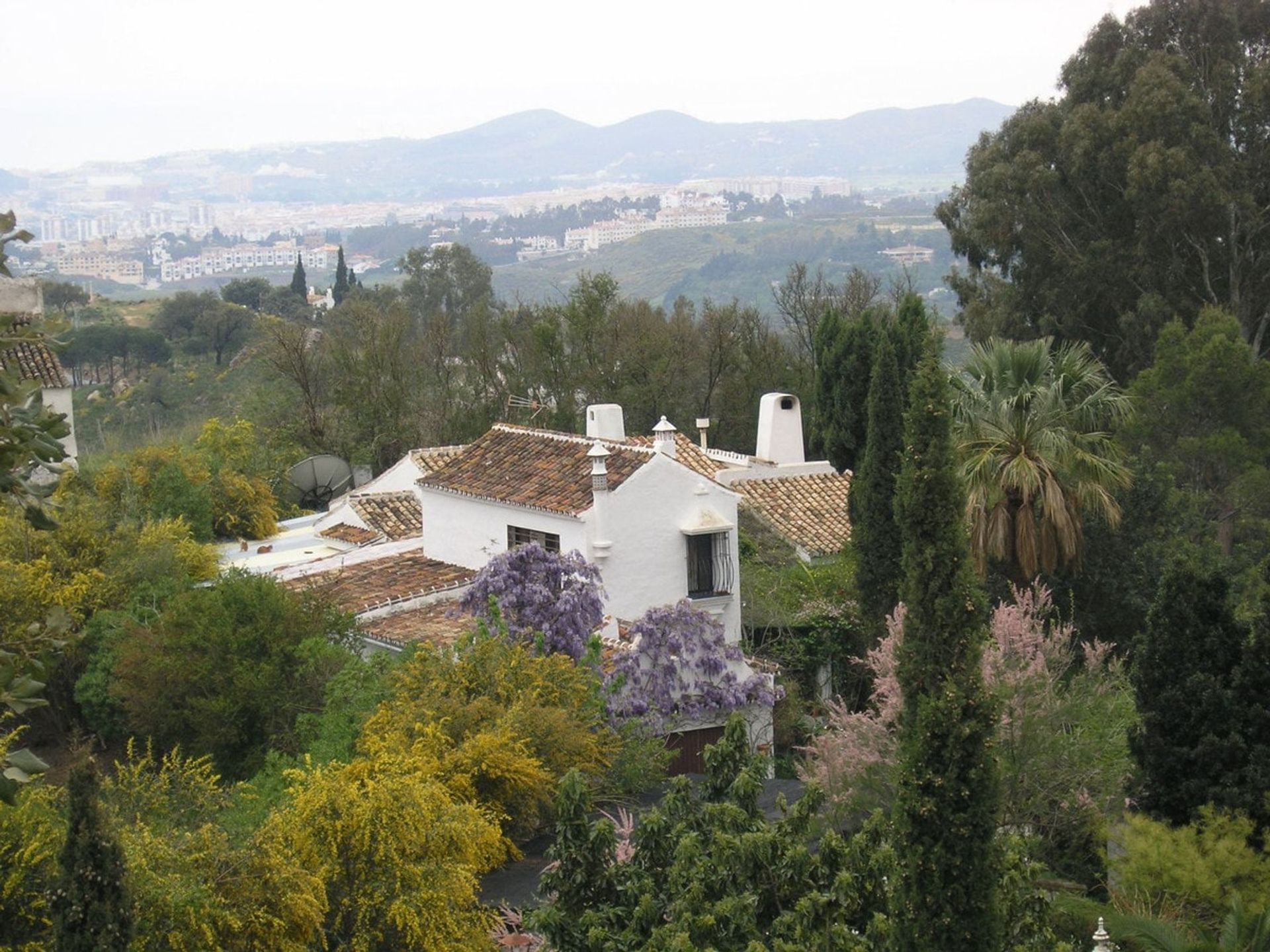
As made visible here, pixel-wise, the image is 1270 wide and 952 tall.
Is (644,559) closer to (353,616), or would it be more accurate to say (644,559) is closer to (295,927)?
(353,616)

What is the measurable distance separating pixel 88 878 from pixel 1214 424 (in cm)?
2188

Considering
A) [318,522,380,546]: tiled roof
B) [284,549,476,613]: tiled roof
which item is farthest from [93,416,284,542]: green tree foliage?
[284,549,476,613]: tiled roof

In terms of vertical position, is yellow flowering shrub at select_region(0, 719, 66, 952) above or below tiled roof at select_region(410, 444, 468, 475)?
above

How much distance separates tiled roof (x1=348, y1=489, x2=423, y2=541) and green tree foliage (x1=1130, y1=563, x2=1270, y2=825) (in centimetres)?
1584

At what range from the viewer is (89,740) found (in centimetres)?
1201

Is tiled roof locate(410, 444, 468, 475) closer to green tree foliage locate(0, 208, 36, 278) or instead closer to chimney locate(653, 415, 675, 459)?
chimney locate(653, 415, 675, 459)

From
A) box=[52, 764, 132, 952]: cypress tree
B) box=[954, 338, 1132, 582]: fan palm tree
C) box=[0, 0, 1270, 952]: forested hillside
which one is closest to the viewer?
box=[52, 764, 132, 952]: cypress tree

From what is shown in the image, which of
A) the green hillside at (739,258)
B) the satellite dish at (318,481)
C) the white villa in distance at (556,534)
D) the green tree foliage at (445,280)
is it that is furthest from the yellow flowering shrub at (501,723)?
the green hillside at (739,258)

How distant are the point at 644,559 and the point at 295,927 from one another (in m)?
11.3

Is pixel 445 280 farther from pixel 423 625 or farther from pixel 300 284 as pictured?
pixel 423 625

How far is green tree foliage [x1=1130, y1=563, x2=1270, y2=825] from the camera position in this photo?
543 inches

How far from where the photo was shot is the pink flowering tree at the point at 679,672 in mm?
19859

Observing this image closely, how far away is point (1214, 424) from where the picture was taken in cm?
2756

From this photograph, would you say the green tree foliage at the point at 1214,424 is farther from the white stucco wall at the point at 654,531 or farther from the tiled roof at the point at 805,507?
the white stucco wall at the point at 654,531
